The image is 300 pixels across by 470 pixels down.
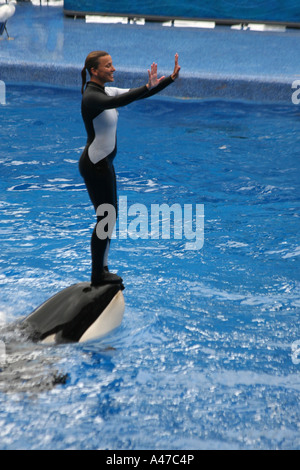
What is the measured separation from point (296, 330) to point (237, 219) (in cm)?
158

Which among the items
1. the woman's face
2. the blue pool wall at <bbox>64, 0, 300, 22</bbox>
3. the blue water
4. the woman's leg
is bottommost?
the blue water

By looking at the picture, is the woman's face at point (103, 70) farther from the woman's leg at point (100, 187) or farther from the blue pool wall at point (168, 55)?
the blue pool wall at point (168, 55)

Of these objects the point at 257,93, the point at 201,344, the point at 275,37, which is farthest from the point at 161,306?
the point at 275,37

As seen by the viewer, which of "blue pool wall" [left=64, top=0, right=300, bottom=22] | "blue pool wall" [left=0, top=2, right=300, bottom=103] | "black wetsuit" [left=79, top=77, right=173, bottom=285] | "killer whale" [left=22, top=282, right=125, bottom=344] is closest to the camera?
"black wetsuit" [left=79, top=77, right=173, bottom=285]

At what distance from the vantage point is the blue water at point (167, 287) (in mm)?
2748

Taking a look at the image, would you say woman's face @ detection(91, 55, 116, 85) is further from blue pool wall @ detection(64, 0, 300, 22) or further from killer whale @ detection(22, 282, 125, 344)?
blue pool wall @ detection(64, 0, 300, 22)

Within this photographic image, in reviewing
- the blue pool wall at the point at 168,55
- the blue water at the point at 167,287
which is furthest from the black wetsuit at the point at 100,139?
the blue pool wall at the point at 168,55

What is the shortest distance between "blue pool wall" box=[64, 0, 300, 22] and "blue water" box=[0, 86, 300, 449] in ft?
13.3

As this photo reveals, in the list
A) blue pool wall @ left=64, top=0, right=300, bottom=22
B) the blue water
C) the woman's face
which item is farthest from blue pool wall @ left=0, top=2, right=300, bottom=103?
the woman's face

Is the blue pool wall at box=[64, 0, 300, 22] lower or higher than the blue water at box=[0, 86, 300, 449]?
higher

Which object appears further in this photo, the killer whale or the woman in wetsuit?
the killer whale

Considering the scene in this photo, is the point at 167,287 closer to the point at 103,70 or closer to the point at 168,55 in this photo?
the point at 103,70

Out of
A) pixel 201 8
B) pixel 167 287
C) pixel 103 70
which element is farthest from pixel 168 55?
pixel 103 70

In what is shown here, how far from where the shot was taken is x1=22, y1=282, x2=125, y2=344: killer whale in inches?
115
